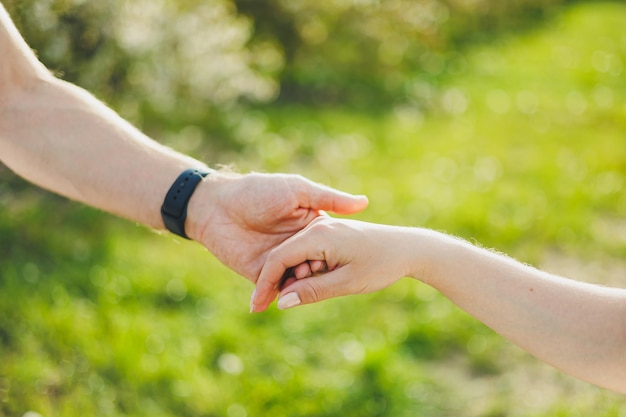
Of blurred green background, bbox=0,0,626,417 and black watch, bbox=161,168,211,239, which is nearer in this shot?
black watch, bbox=161,168,211,239

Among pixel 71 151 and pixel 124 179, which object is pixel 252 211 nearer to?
pixel 124 179

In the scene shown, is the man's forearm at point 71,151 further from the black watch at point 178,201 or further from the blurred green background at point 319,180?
the blurred green background at point 319,180

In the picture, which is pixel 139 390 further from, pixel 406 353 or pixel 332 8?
pixel 332 8

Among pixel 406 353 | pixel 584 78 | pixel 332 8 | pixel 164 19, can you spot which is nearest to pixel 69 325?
pixel 406 353

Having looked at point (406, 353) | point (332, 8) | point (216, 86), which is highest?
point (332, 8)

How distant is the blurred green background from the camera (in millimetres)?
3123

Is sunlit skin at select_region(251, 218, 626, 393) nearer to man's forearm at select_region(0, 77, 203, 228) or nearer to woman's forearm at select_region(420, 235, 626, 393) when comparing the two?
woman's forearm at select_region(420, 235, 626, 393)

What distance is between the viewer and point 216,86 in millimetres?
5848

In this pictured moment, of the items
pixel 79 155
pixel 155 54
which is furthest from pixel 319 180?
pixel 79 155

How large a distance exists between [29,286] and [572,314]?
105 inches

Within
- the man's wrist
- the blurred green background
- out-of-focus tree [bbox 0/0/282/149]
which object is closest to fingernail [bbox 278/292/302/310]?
the man's wrist

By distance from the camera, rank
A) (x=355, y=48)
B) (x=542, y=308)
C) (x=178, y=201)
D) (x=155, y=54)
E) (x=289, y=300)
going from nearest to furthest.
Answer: (x=542, y=308) → (x=289, y=300) → (x=178, y=201) → (x=155, y=54) → (x=355, y=48)

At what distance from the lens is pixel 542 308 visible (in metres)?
2.02

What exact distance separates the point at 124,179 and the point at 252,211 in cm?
46
